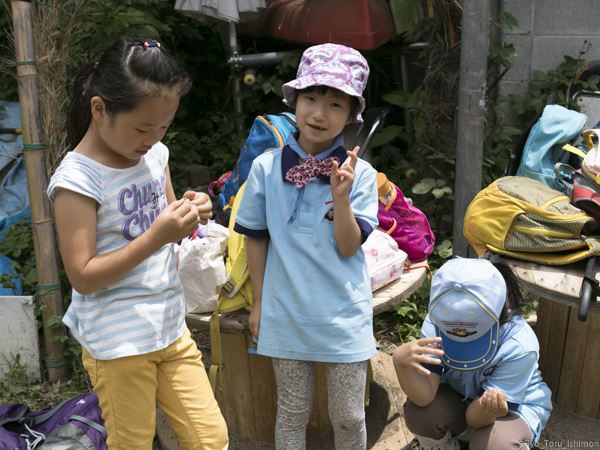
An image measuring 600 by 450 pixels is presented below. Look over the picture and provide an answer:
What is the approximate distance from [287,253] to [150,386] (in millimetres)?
663

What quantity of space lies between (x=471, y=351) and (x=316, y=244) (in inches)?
27.1

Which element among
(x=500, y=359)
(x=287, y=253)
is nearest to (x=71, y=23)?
(x=287, y=253)

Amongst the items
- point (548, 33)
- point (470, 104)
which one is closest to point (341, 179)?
point (470, 104)

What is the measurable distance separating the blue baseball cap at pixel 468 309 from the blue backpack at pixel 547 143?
1.30 m

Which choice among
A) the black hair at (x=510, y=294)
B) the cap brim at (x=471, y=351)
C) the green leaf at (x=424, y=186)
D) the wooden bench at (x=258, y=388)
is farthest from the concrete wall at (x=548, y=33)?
the cap brim at (x=471, y=351)

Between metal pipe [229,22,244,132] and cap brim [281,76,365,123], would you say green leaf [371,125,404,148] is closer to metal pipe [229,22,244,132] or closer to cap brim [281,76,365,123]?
metal pipe [229,22,244,132]

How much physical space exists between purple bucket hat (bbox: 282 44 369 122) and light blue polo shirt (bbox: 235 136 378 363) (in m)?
0.25

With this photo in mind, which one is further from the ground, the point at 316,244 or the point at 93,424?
the point at 316,244

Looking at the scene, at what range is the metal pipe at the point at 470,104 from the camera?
327cm

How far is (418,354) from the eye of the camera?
2.47 m

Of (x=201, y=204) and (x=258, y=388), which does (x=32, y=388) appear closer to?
(x=258, y=388)

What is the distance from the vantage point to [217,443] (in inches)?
94.0

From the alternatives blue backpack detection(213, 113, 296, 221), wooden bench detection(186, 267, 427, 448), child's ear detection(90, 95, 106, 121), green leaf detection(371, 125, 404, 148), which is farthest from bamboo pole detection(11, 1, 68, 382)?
green leaf detection(371, 125, 404, 148)

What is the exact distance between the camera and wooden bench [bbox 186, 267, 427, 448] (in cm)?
296
